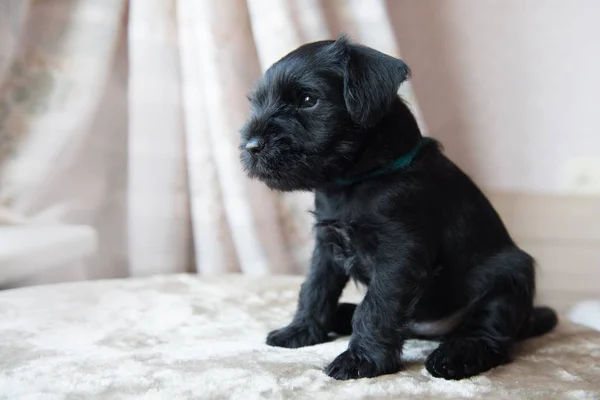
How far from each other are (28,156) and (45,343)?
815 millimetres

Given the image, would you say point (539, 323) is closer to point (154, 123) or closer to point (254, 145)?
point (254, 145)

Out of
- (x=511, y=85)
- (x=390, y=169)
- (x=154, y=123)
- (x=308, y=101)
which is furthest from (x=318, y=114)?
(x=511, y=85)

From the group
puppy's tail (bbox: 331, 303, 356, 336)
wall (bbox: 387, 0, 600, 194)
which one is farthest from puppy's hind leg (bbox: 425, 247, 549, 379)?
wall (bbox: 387, 0, 600, 194)

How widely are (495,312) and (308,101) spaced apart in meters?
0.58

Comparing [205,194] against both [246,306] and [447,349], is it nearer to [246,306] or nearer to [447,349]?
[246,306]

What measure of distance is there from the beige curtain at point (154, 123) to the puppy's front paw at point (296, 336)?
0.69 metres

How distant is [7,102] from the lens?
6.15 ft

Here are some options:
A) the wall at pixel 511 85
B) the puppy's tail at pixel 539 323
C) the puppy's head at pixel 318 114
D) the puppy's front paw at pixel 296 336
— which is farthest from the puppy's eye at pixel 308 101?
the wall at pixel 511 85

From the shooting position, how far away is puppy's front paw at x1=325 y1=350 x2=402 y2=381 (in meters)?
1.10

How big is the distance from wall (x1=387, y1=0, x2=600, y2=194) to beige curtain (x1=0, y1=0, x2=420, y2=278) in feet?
1.36

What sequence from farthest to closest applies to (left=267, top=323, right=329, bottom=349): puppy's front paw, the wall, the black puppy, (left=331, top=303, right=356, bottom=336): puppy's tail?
the wall < (left=331, top=303, right=356, bottom=336): puppy's tail < (left=267, top=323, right=329, bottom=349): puppy's front paw < the black puppy

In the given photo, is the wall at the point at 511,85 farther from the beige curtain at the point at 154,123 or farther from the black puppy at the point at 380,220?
the black puppy at the point at 380,220

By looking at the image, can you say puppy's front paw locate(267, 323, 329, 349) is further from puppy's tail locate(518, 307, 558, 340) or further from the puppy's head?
puppy's tail locate(518, 307, 558, 340)

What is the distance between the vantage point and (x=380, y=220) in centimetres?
119
